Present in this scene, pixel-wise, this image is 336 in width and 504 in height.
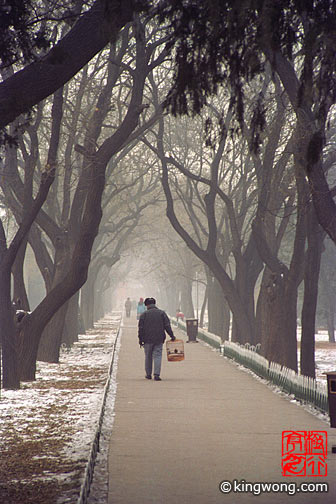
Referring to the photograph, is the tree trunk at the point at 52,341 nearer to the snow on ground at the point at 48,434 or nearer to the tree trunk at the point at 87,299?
the snow on ground at the point at 48,434

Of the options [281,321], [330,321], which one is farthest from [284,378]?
[330,321]

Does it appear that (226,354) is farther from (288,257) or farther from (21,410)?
(288,257)

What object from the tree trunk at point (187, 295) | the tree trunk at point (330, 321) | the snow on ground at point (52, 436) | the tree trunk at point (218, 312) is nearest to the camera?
the snow on ground at point (52, 436)

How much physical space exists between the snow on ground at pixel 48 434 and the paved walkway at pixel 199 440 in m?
0.46

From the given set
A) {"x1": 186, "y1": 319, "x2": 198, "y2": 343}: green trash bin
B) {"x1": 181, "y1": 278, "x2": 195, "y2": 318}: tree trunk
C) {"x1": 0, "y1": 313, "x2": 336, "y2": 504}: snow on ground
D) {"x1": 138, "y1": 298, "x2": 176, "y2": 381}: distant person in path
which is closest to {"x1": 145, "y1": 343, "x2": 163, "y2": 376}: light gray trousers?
{"x1": 138, "y1": 298, "x2": 176, "y2": 381}: distant person in path

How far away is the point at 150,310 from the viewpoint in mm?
17297

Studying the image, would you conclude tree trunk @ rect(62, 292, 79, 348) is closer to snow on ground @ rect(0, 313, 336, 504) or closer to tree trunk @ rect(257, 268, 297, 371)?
snow on ground @ rect(0, 313, 336, 504)

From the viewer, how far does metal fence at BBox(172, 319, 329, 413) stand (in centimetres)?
1266

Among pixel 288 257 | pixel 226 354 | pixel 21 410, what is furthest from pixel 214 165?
pixel 288 257

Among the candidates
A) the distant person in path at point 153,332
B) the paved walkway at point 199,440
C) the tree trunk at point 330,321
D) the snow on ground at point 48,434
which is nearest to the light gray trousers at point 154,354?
the distant person in path at point 153,332

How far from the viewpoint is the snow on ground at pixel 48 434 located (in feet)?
25.0

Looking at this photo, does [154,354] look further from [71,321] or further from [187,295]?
[187,295]

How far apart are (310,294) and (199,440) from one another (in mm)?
7557

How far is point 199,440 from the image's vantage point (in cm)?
971
